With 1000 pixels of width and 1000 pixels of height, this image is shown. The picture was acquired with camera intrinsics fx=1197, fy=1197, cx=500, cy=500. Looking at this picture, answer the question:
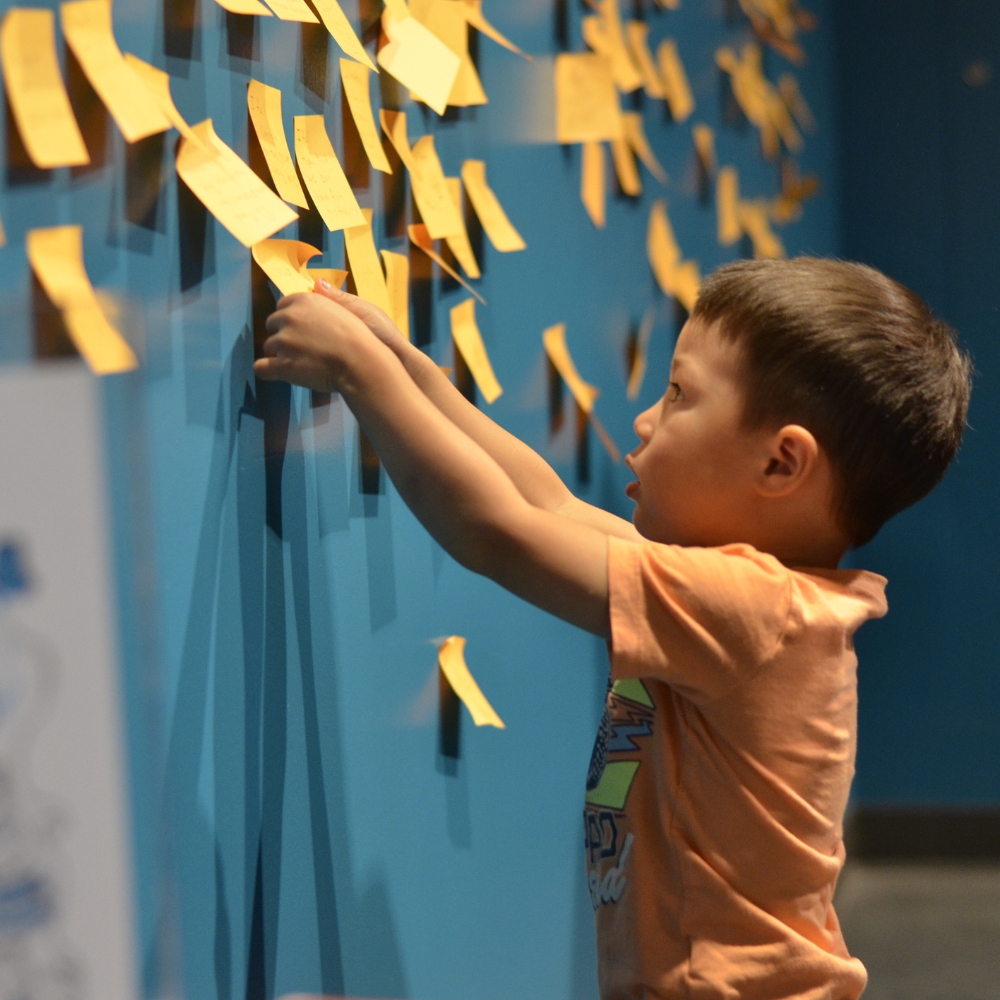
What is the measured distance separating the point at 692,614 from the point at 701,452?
155mm

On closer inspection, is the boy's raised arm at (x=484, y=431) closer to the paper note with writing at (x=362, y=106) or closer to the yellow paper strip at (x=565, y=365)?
the paper note with writing at (x=362, y=106)

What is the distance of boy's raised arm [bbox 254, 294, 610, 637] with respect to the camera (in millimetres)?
689

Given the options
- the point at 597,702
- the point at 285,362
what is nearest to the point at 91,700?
the point at 285,362

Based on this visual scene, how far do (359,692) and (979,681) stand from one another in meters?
1.90

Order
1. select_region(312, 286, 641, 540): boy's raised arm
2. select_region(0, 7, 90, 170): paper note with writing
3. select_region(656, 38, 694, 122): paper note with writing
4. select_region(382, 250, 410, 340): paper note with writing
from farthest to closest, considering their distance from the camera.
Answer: select_region(656, 38, 694, 122): paper note with writing, select_region(382, 250, 410, 340): paper note with writing, select_region(312, 286, 641, 540): boy's raised arm, select_region(0, 7, 90, 170): paper note with writing

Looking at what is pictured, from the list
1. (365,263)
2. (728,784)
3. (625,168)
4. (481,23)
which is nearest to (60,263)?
(365,263)

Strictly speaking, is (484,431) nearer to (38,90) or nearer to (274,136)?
(274,136)

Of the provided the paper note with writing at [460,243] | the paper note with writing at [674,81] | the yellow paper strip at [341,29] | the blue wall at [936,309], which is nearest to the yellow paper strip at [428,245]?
the paper note with writing at [460,243]

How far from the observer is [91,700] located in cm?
34

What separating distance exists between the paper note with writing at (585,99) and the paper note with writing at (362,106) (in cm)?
41

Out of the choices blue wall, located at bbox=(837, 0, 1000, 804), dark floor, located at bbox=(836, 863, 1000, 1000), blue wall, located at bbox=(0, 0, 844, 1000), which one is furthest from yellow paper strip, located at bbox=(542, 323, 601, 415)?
blue wall, located at bbox=(837, 0, 1000, 804)

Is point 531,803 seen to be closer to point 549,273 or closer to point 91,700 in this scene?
point 549,273

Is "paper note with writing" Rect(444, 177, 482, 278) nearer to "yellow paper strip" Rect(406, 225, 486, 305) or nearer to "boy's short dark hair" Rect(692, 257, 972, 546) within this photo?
"yellow paper strip" Rect(406, 225, 486, 305)

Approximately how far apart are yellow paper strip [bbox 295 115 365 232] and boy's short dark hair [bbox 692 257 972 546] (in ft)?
0.87
